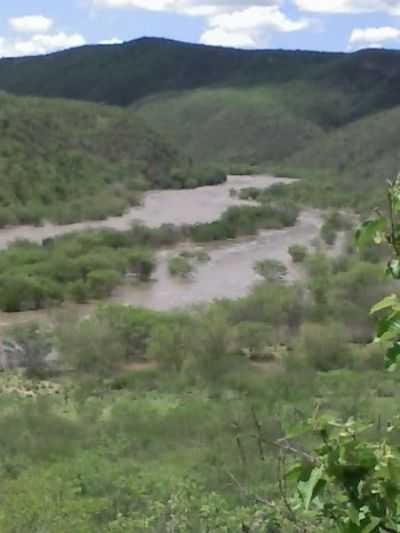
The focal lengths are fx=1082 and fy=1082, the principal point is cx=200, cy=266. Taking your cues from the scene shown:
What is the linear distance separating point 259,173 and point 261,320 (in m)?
59.3

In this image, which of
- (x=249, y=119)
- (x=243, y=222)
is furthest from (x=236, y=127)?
(x=243, y=222)

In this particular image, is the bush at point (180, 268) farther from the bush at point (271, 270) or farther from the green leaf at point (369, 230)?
the green leaf at point (369, 230)

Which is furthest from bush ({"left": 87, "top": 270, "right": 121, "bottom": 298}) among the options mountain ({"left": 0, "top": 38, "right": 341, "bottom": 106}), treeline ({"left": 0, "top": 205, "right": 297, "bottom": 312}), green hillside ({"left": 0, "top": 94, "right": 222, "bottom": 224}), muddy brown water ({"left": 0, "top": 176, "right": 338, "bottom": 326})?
mountain ({"left": 0, "top": 38, "right": 341, "bottom": 106})

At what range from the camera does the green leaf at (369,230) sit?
2412mm

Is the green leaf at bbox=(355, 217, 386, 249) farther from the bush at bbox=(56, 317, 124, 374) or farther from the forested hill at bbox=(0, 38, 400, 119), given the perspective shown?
the forested hill at bbox=(0, 38, 400, 119)

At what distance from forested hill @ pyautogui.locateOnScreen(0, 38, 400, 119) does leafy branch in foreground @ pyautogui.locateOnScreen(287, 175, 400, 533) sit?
112 metres

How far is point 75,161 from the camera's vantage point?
62.3m

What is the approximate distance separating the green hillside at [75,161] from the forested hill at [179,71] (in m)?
44.7

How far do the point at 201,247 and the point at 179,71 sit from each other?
97.1 metres

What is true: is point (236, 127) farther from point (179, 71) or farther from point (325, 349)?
point (325, 349)

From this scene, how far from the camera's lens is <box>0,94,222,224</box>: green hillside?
54.4 meters

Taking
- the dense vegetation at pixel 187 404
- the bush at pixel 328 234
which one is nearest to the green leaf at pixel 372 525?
the dense vegetation at pixel 187 404

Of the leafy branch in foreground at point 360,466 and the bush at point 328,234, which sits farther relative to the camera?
the bush at point 328,234

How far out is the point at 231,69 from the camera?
13738 centimetres
